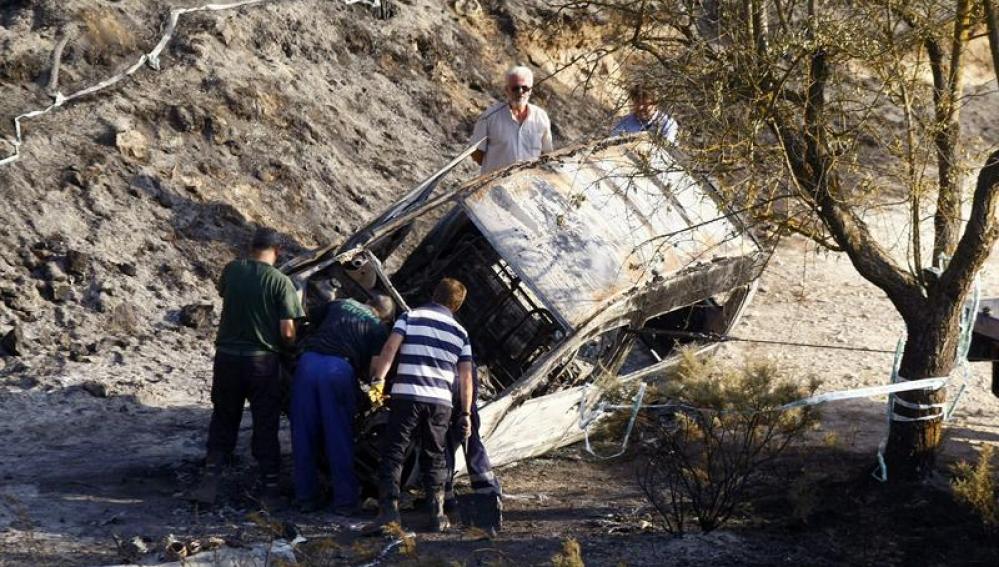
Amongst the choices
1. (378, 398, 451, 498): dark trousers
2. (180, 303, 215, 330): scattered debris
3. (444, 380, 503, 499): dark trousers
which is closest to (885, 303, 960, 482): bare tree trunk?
(444, 380, 503, 499): dark trousers

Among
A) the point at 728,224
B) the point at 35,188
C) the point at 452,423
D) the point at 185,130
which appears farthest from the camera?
the point at 185,130

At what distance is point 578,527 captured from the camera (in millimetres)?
8320

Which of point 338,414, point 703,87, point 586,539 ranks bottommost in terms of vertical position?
point 586,539

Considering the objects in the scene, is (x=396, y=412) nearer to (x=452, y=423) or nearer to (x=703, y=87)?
(x=452, y=423)

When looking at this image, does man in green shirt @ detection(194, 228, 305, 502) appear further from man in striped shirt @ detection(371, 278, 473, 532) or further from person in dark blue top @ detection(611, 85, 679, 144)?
person in dark blue top @ detection(611, 85, 679, 144)

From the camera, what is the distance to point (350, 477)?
838 cm

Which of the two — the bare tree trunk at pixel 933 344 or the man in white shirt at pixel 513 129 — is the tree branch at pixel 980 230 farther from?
the man in white shirt at pixel 513 129

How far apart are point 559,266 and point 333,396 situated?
1813mm

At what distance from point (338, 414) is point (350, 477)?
390mm

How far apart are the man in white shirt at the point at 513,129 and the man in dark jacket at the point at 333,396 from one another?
3.16 meters

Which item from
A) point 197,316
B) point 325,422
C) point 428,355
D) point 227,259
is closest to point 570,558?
point 428,355

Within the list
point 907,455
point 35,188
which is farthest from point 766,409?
point 35,188

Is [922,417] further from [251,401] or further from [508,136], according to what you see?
[508,136]

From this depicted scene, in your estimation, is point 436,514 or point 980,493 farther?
point 436,514
